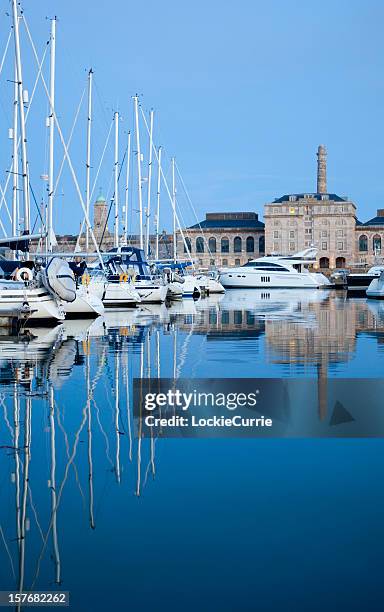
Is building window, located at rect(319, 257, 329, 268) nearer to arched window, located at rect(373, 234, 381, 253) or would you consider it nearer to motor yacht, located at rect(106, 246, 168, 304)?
arched window, located at rect(373, 234, 381, 253)

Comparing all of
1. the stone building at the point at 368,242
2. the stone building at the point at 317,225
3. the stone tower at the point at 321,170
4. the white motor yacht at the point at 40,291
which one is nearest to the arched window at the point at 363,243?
the stone building at the point at 368,242

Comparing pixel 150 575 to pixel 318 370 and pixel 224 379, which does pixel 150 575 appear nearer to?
pixel 224 379

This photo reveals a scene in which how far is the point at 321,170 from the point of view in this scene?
17700 cm

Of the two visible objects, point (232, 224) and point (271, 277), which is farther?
point (232, 224)

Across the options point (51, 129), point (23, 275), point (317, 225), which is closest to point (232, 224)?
point (317, 225)

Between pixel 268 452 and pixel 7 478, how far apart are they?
123 inches

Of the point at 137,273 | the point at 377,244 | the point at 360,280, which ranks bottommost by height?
the point at 360,280

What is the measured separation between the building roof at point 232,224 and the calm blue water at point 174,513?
170 m

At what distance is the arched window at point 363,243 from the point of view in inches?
6969

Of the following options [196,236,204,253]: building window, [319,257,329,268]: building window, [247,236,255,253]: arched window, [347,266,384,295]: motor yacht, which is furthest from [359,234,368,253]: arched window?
[347,266,384,295]: motor yacht

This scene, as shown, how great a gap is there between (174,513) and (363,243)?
17321 centimetres

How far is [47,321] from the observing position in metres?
31.8

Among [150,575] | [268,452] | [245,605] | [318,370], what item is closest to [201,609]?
[245,605]

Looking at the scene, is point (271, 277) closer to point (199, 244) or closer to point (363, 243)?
point (363, 243)
